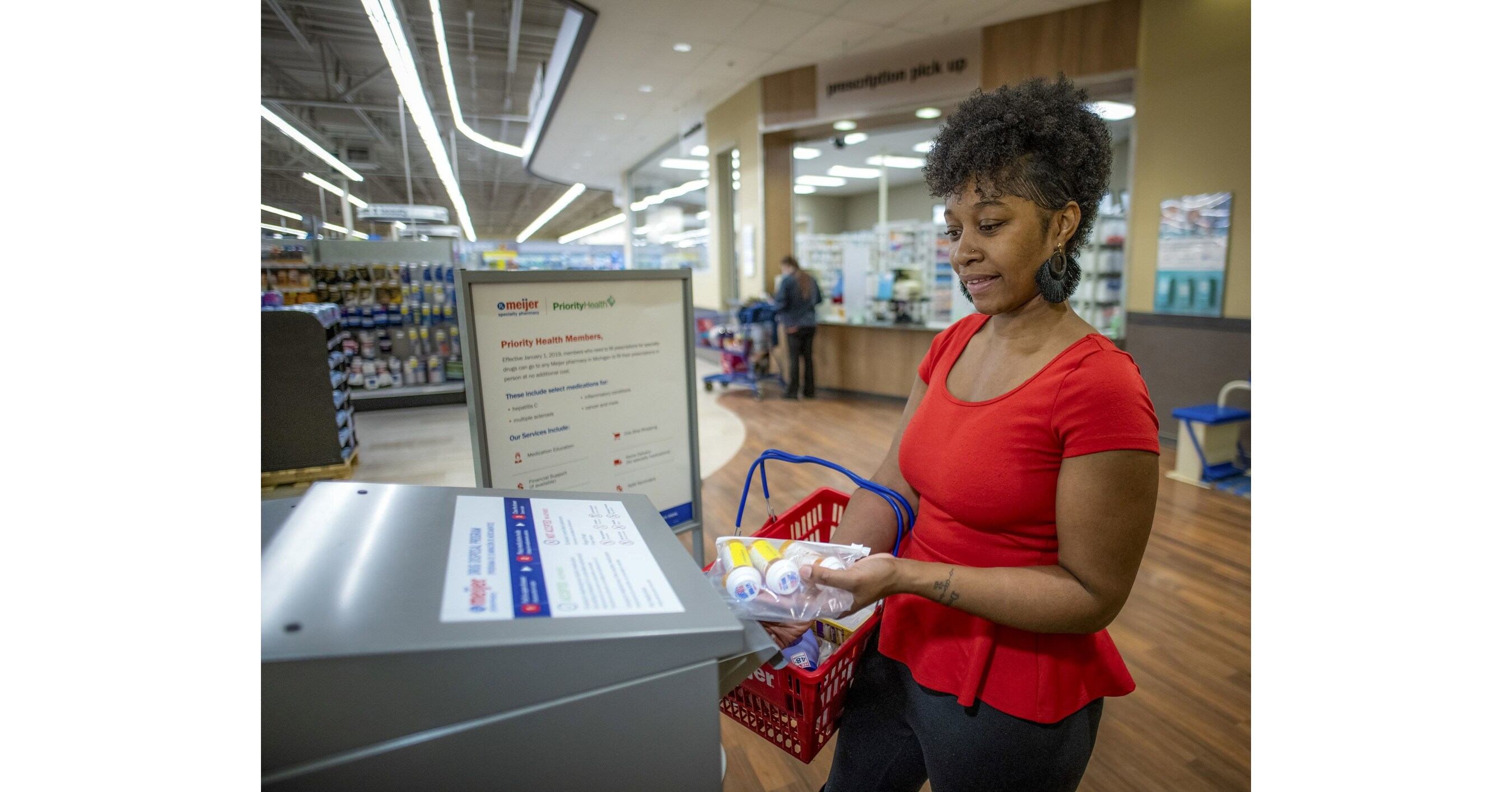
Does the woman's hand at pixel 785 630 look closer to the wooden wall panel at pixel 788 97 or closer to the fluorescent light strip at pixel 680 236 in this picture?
the wooden wall panel at pixel 788 97

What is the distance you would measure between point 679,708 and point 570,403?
1.17 m

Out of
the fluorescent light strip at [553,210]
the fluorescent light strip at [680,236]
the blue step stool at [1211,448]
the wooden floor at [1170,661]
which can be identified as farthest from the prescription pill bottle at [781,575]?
the fluorescent light strip at [553,210]

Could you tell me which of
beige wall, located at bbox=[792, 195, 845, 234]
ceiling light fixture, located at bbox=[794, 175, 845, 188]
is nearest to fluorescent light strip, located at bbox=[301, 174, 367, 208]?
ceiling light fixture, located at bbox=[794, 175, 845, 188]

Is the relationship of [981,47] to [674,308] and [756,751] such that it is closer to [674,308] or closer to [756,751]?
[674,308]

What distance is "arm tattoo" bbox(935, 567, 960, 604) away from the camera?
89 cm

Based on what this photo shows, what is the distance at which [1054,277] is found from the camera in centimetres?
96

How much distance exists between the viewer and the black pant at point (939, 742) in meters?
0.94

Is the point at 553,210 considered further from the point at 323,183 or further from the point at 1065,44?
the point at 1065,44

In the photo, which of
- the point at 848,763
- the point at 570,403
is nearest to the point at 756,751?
the point at 848,763

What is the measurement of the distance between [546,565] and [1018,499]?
0.64 metres

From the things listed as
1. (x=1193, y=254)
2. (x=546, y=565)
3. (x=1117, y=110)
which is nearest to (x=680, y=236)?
(x=1117, y=110)

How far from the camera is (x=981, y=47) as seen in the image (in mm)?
5828

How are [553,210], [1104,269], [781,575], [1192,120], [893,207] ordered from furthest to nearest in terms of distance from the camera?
[553,210] < [893,207] < [1104,269] < [1192,120] < [781,575]

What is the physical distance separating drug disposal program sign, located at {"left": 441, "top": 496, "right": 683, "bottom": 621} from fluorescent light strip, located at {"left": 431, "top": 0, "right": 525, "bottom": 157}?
6.15 metres
